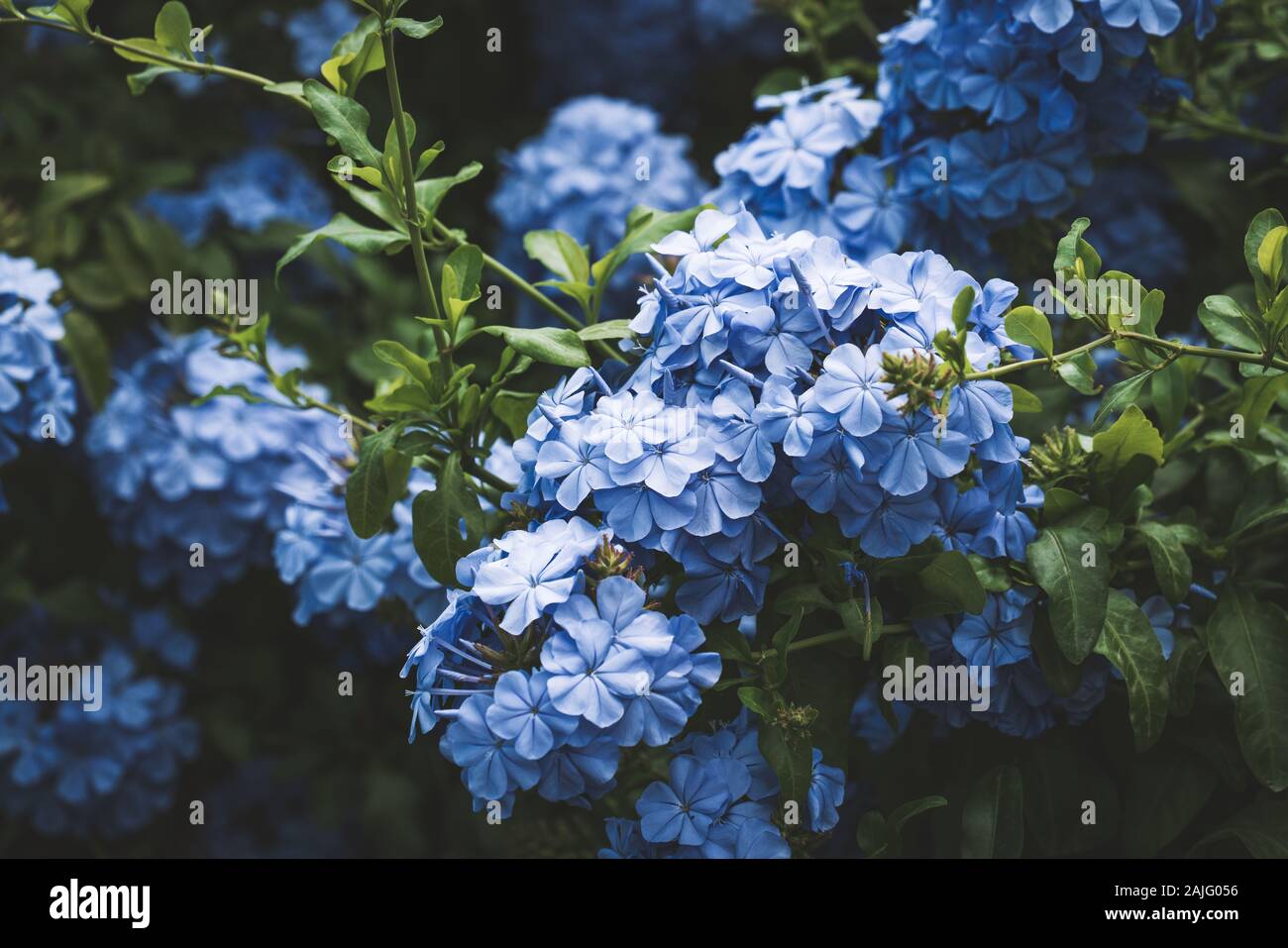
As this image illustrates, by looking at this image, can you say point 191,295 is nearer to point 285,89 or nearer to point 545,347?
point 285,89

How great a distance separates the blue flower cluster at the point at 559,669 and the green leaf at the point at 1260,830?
634 millimetres

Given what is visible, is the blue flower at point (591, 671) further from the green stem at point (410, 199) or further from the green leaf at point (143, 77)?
the green leaf at point (143, 77)

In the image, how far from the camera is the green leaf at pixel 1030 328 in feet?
4.09

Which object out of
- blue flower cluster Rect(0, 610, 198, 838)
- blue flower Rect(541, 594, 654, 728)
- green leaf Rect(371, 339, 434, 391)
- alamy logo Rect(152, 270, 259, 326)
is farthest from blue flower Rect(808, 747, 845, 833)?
blue flower cluster Rect(0, 610, 198, 838)

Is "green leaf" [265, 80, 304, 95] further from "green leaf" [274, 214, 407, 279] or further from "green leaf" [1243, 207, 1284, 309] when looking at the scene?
"green leaf" [1243, 207, 1284, 309]

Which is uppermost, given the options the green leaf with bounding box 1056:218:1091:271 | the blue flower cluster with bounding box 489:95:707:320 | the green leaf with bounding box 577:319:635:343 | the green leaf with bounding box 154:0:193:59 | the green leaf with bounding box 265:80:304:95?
the blue flower cluster with bounding box 489:95:707:320

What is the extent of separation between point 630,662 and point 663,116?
208 centimetres

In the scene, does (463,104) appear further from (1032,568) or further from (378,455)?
(1032,568)

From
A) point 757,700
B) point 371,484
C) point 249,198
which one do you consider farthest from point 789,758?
point 249,198

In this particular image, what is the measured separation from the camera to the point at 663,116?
2.96 meters

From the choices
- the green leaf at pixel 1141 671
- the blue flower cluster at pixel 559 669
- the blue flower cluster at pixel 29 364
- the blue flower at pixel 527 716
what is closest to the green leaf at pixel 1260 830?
the green leaf at pixel 1141 671

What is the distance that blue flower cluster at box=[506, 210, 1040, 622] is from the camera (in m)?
1.19
